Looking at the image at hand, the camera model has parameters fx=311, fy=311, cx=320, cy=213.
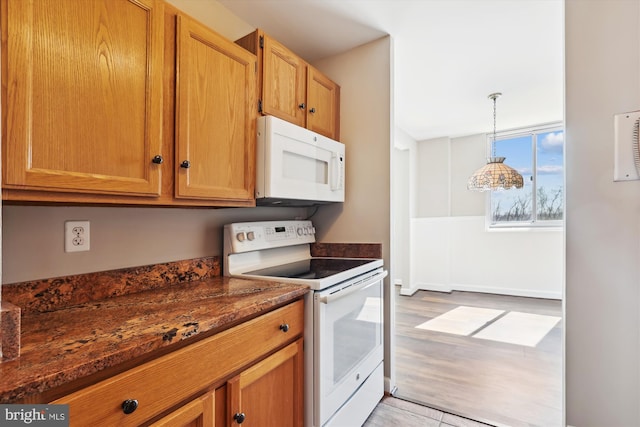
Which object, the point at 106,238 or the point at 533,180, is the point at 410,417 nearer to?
the point at 106,238

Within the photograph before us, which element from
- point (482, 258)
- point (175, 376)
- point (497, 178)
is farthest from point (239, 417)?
point (482, 258)

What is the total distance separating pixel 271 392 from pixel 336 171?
1.31 meters

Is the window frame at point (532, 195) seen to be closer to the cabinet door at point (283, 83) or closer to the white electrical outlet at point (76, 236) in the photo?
the cabinet door at point (283, 83)

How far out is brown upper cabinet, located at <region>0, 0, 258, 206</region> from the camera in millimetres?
831

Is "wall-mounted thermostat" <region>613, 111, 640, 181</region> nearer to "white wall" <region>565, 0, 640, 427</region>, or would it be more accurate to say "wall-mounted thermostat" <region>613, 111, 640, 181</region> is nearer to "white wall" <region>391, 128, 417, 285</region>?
"white wall" <region>565, 0, 640, 427</region>

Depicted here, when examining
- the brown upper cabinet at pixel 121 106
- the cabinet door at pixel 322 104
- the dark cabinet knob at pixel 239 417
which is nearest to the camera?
the brown upper cabinet at pixel 121 106

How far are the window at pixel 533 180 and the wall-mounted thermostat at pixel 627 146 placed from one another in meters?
3.36

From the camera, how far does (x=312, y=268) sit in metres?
1.87

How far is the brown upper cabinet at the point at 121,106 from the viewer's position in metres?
0.83

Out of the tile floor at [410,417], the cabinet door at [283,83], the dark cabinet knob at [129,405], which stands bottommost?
the tile floor at [410,417]

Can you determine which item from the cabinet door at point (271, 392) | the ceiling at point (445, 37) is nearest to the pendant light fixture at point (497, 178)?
the ceiling at point (445, 37)

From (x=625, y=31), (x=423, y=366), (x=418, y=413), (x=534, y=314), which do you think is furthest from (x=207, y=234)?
(x=534, y=314)

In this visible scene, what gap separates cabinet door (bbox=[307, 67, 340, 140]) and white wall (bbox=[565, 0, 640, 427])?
4.27ft

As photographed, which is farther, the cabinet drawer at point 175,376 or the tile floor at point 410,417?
the tile floor at point 410,417
